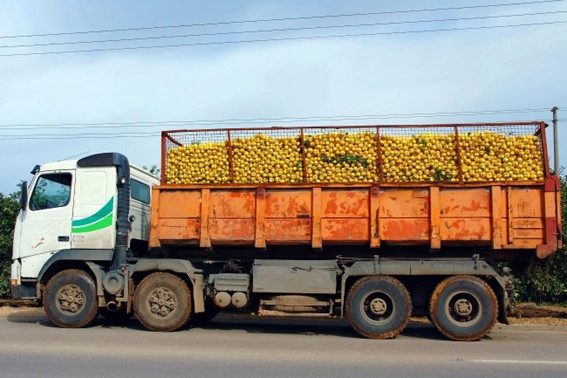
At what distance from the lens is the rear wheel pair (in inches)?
360

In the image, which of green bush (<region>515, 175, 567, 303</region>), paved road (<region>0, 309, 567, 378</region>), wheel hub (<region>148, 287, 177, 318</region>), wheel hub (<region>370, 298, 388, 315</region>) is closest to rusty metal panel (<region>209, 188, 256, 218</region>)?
wheel hub (<region>148, 287, 177, 318</region>)

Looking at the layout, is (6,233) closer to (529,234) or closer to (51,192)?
(51,192)

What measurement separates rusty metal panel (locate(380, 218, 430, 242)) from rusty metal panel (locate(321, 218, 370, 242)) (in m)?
0.29

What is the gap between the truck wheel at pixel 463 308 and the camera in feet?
29.9

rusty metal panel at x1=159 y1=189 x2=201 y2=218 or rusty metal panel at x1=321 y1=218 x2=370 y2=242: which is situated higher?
rusty metal panel at x1=159 y1=189 x2=201 y2=218

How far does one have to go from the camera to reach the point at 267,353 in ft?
25.9

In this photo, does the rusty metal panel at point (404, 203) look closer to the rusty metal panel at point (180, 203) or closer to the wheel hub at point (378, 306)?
the wheel hub at point (378, 306)

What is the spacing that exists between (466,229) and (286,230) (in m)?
2.87

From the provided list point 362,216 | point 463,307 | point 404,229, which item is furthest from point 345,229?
point 463,307

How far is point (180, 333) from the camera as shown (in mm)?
9914

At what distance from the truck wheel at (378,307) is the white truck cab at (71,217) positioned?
13.7 feet

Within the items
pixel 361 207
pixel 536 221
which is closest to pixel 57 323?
pixel 361 207

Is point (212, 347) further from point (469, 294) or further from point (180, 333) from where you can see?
point (469, 294)

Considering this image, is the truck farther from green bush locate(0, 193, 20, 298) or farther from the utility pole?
the utility pole
